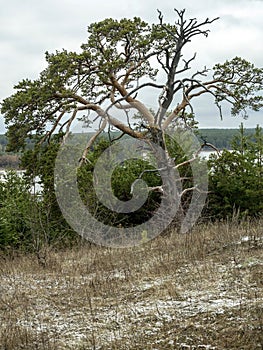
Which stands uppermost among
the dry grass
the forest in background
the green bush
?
the forest in background

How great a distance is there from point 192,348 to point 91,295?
232 centimetres

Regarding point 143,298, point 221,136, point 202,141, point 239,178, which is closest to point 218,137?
point 221,136

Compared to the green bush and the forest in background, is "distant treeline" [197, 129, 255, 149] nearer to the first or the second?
the forest in background

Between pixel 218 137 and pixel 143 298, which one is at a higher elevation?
pixel 218 137

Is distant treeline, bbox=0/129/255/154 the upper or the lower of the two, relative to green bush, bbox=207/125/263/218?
upper

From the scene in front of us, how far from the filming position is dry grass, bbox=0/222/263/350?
14.9 ft

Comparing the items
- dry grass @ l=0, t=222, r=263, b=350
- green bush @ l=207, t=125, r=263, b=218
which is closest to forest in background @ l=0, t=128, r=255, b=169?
green bush @ l=207, t=125, r=263, b=218

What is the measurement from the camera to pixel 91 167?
43.5ft

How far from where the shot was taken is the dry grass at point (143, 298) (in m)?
4.54

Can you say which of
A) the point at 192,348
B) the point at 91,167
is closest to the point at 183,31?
the point at 91,167

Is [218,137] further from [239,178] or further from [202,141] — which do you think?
[239,178]

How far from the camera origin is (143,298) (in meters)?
5.89

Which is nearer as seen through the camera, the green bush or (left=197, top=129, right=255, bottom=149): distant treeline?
the green bush

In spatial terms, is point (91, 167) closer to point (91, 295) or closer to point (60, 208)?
point (60, 208)
